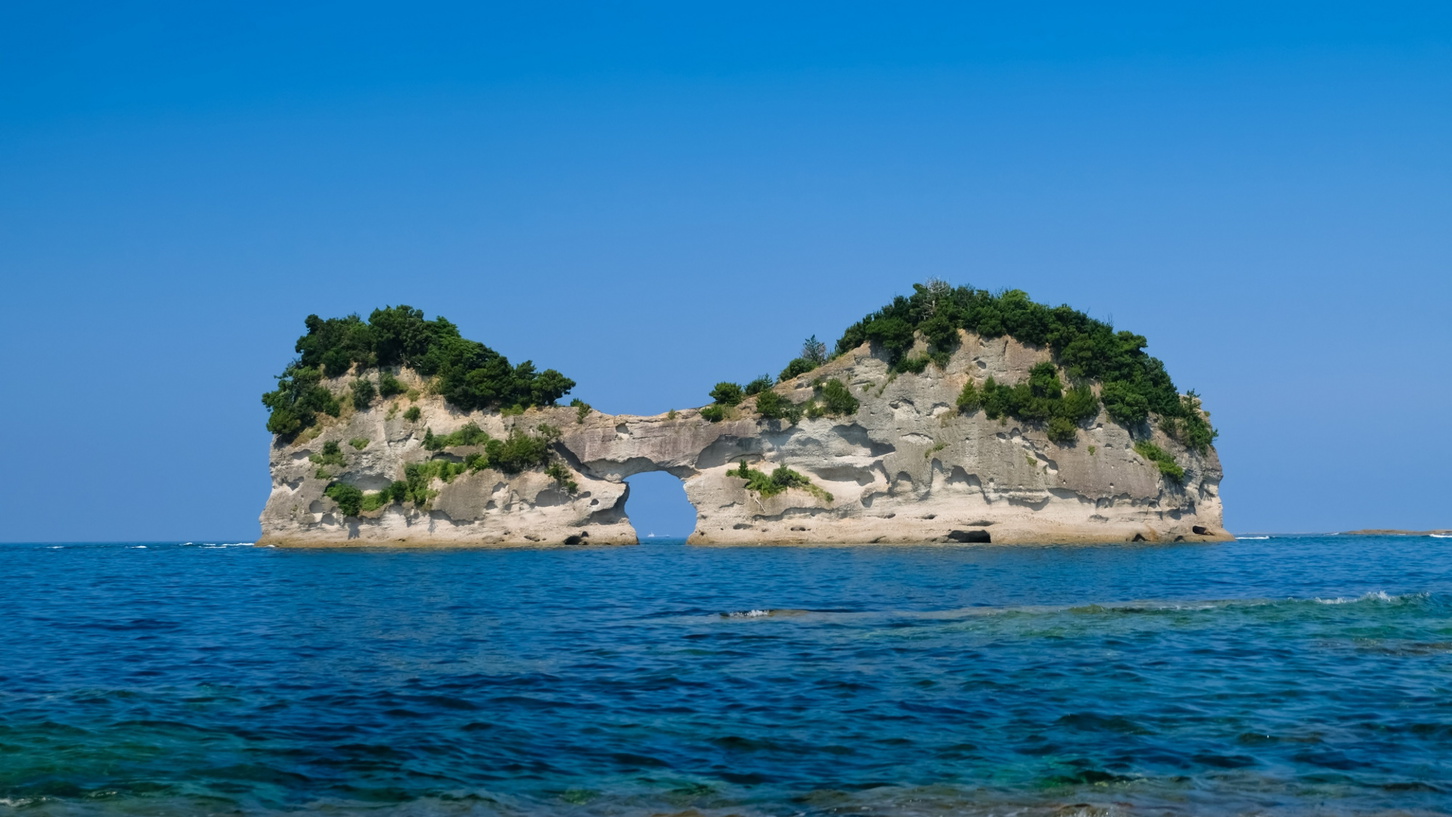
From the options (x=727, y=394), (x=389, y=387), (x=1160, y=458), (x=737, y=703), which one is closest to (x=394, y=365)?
(x=389, y=387)

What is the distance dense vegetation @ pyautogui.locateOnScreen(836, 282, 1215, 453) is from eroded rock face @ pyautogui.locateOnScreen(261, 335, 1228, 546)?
0.84 metres

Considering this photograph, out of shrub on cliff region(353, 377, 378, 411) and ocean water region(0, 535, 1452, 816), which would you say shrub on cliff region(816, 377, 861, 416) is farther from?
ocean water region(0, 535, 1452, 816)

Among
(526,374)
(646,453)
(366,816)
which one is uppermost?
(526,374)

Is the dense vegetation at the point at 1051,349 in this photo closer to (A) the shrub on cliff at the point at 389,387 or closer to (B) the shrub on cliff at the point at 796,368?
(B) the shrub on cliff at the point at 796,368

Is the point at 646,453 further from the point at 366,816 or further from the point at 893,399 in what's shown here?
the point at 366,816

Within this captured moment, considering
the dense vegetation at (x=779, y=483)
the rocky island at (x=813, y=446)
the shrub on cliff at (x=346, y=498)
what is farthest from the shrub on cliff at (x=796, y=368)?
the shrub on cliff at (x=346, y=498)

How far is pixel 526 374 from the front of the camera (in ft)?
218

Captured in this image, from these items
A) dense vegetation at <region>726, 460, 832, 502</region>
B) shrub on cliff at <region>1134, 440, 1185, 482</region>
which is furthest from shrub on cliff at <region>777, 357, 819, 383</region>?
shrub on cliff at <region>1134, 440, 1185, 482</region>

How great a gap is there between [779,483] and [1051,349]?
56.0 feet

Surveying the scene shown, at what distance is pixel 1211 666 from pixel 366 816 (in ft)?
42.1

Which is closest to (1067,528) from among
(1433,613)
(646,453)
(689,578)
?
(646,453)

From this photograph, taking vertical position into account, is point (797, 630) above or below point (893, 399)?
below

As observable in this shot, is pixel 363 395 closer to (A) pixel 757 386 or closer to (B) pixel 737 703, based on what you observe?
(A) pixel 757 386

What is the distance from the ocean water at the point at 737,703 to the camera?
34.2 ft
